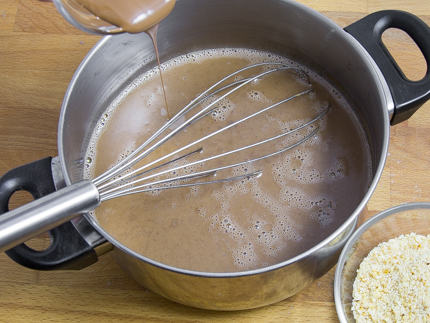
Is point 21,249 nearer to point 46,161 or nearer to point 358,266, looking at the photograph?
point 46,161

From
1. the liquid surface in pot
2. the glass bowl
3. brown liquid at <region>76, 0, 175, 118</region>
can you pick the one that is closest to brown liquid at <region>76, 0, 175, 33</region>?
brown liquid at <region>76, 0, 175, 118</region>

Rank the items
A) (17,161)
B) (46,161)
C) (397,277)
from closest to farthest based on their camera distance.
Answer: (46,161) → (397,277) → (17,161)

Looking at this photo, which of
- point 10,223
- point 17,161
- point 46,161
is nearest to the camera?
point 10,223

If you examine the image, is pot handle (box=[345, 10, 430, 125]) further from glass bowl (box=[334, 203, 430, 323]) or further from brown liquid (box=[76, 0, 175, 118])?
brown liquid (box=[76, 0, 175, 118])

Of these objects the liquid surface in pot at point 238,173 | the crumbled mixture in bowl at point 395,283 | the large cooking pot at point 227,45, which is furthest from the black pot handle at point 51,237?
the crumbled mixture in bowl at point 395,283

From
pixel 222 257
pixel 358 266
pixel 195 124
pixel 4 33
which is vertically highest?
pixel 4 33

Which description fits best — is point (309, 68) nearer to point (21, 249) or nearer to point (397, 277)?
point (397, 277)

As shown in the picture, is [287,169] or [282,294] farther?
[287,169]

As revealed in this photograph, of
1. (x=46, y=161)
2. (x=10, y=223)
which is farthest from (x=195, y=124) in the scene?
(x=10, y=223)

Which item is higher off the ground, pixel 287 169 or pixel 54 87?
pixel 54 87
